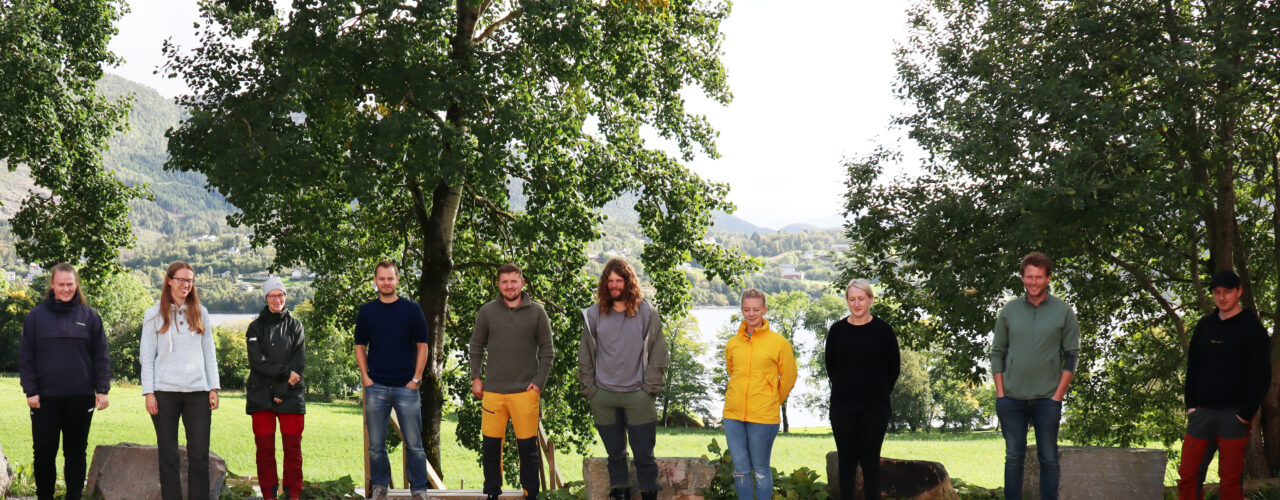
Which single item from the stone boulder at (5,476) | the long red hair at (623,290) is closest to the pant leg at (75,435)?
the stone boulder at (5,476)

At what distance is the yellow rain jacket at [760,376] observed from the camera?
598 centimetres

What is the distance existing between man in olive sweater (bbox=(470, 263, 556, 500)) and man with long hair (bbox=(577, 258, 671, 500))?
394 mm

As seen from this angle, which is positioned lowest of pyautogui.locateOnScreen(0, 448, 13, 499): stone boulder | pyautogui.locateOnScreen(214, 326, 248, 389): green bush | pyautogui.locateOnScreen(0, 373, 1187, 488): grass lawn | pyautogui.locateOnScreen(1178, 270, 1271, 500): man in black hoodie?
pyautogui.locateOnScreen(0, 373, 1187, 488): grass lawn

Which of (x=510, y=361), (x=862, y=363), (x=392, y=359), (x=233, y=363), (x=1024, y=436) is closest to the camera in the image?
(x=862, y=363)

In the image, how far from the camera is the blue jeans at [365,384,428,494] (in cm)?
668

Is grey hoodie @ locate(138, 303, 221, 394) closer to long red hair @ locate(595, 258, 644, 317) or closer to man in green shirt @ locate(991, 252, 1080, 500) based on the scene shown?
long red hair @ locate(595, 258, 644, 317)

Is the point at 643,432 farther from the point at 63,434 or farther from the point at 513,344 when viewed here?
the point at 63,434

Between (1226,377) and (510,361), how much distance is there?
4852 mm

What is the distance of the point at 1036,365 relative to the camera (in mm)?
6094

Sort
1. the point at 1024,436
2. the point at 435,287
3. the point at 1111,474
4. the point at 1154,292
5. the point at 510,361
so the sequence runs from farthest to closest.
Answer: the point at 435,287 < the point at 1154,292 < the point at 1111,474 < the point at 510,361 < the point at 1024,436

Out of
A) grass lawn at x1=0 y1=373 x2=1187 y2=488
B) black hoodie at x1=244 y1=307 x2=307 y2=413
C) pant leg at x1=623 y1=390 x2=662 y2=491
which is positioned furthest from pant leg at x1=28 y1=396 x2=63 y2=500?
grass lawn at x1=0 y1=373 x2=1187 y2=488

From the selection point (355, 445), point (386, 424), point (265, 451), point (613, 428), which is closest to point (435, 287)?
point (265, 451)

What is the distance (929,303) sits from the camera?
1305cm

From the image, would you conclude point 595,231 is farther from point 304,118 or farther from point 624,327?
point 624,327
